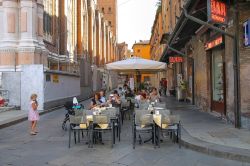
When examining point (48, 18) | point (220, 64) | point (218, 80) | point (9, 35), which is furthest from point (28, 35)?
point (220, 64)

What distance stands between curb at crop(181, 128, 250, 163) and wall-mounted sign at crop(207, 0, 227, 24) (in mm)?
3713

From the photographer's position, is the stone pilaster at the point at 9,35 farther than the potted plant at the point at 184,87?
Yes

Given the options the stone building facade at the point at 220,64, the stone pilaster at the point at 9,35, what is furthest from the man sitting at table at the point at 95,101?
the stone pilaster at the point at 9,35

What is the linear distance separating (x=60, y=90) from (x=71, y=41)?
778 inches

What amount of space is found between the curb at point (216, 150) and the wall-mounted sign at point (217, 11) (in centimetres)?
371

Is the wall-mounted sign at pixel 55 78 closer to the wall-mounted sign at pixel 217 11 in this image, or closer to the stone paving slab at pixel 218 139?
the stone paving slab at pixel 218 139

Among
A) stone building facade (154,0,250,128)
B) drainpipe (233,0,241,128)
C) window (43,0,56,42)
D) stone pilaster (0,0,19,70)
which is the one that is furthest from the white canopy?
window (43,0,56,42)

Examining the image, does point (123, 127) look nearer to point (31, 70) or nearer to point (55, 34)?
point (31, 70)

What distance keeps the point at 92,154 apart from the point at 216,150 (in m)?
2.82

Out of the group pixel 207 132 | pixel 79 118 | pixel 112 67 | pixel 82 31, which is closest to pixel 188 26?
pixel 112 67

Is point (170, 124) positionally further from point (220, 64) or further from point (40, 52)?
point (40, 52)

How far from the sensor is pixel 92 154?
9.19 meters

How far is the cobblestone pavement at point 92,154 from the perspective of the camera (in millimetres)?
8164

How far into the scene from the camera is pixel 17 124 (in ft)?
53.5
